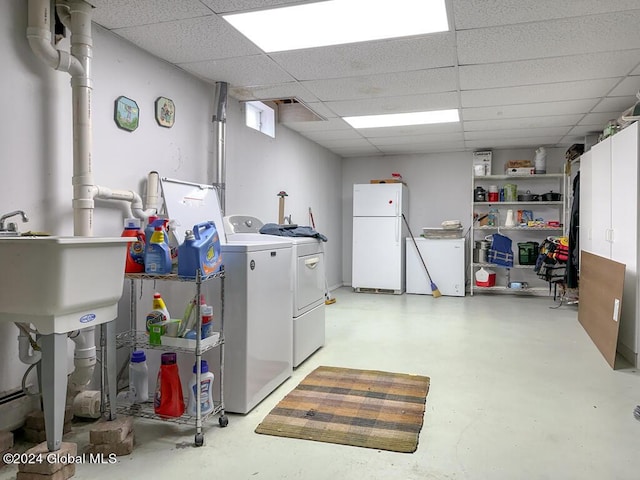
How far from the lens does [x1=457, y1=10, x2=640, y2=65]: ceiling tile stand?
8.78ft

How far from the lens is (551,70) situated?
3486mm

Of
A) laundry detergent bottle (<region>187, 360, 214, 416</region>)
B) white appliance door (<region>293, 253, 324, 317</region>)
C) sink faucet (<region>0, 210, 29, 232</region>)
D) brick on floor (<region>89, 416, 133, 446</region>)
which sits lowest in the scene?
brick on floor (<region>89, 416, 133, 446</region>)

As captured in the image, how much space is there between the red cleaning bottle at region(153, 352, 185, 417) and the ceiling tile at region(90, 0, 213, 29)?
1.90 metres

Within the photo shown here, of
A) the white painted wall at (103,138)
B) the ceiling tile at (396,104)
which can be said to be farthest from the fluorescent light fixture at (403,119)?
the white painted wall at (103,138)

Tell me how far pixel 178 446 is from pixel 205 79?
2.81 metres

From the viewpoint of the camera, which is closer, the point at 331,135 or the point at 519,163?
the point at 331,135

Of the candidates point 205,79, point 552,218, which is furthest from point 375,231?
point 205,79

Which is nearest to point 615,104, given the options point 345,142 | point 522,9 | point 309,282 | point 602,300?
point 602,300

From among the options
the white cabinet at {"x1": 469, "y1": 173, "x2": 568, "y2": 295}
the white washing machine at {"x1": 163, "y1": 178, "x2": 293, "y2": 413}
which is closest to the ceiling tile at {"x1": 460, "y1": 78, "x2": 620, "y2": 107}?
the white washing machine at {"x1": 163, "y1": 178, "x2": 293, "y2": 413}

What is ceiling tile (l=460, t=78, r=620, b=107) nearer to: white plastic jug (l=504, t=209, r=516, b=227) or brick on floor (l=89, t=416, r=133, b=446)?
white plastic jug (l=504, t=209, r=516, b=227)

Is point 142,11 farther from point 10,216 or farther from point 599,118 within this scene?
point 599,118

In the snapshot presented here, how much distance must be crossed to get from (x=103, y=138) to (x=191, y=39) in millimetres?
854

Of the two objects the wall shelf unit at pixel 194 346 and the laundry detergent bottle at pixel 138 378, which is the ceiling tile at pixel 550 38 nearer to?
the wall shelf unit at pixel 194 346

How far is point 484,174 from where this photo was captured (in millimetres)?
7070
